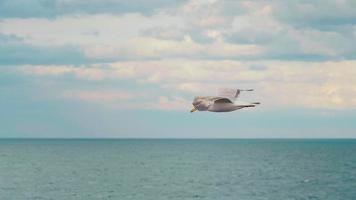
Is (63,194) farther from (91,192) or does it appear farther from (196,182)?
(196,182)

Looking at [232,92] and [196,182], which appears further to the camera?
[196,182]

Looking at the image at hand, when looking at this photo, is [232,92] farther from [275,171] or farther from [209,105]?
[275,171]

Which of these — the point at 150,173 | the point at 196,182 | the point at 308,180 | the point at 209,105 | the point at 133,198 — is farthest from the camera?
the point at 150,173

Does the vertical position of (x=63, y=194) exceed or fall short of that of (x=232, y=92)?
it falls short

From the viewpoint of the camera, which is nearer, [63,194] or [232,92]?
[232,92]

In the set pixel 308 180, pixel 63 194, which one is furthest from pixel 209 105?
pixel 308 180

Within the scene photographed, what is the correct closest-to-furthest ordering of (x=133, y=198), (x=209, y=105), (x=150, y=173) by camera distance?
(x=209, y=105) < (x=133, y=198) < (x=150, y=173)

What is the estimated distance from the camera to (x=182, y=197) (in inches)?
4722

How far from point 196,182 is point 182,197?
3030 cm

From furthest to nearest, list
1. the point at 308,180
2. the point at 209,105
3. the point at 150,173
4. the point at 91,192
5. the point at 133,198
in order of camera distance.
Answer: the point at 150,173
the point at 308,180
the point at 91,192
the point at 133,198
the point at 209,105

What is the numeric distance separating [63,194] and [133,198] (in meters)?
16.4

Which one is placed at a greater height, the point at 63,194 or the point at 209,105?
the point at 209,105

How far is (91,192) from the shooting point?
426 feet

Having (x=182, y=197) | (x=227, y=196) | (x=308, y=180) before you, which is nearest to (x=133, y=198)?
(x=182, y=197)
